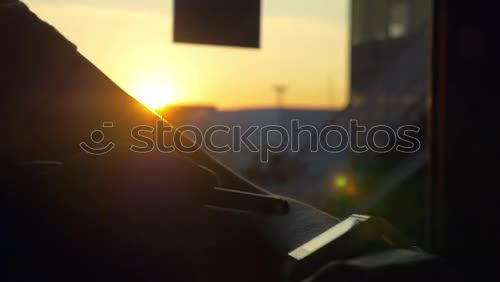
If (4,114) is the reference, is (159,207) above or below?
below

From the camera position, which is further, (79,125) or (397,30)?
(397,30)

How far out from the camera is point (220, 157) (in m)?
2.02

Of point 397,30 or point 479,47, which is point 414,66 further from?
point 479,47

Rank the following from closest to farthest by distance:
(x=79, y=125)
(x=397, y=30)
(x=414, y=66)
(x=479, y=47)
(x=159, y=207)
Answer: (x=159, y=207)
(x=79, y=125)
(x=479, y=47)
(x=414, y=66)
(x=397, y=30)

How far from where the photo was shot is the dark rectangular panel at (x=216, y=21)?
1805 mm

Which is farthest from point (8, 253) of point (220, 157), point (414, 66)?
point (414, 66)

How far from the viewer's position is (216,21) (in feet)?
6.02

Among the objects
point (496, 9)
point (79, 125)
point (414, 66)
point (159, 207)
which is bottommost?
point (159, 207)

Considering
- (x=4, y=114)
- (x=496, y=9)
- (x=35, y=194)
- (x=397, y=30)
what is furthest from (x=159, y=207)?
(x=397, y=30)

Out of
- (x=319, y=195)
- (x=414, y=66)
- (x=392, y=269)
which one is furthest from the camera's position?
(x=414, y=66)

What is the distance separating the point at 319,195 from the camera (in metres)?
2.25

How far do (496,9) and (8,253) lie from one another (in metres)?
1.43

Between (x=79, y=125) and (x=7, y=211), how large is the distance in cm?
31

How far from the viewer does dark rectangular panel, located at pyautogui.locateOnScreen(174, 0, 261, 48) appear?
5.92 feet
